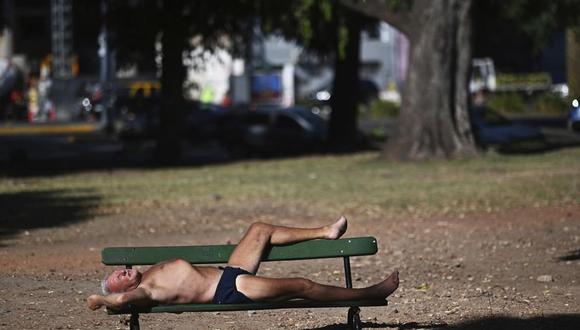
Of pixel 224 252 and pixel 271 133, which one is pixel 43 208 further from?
pixel 271 133

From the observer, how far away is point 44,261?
1315 centimetres

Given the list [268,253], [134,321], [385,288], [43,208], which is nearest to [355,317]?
[385,288]

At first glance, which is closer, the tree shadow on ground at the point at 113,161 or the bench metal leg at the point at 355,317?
the bench metal leg at the point at 355,317

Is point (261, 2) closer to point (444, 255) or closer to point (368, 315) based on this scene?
point (444, 255)

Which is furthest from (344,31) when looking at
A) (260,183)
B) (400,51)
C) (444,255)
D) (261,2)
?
(400,51)

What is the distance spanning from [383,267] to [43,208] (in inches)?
309

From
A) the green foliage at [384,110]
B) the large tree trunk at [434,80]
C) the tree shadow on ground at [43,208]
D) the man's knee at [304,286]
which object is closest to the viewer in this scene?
the man's knee at [304,286]

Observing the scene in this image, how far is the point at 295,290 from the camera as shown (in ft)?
26.3

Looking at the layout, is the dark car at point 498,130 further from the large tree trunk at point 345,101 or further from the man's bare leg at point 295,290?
the man's bare leg at point 295,290

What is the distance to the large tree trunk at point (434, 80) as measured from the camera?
26984 mm

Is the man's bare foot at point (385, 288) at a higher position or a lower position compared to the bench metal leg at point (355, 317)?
higher

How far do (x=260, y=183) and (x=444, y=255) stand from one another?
979 cm

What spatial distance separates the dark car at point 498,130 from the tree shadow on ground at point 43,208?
15260 millimetres

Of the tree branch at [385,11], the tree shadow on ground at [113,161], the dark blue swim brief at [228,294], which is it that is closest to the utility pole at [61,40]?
the tree shadow on ground at [113,161]
